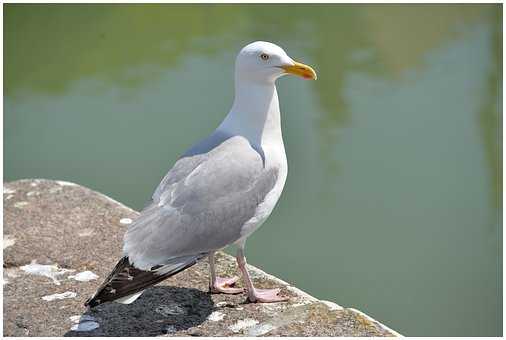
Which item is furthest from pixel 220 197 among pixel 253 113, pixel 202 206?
pixel 253 113

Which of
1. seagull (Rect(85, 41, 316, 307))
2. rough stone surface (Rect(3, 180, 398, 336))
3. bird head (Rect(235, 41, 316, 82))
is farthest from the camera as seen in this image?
bird head (Rect(235, 41, 316, 82))

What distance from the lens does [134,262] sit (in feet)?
5.98

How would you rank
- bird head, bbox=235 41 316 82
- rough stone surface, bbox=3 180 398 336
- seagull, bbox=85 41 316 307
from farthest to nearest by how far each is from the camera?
bird head, bbox=235 41 316 82, rough stone surface, bbox=3 180 398 336, seagull, bbox=85 41 316 307

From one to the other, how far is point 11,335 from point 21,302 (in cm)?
15

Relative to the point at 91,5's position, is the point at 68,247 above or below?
below

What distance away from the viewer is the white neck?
2.08 meters

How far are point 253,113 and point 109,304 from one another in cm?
65

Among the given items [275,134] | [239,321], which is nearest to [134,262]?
[239,321]

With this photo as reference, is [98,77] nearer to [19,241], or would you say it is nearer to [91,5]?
[91,5]

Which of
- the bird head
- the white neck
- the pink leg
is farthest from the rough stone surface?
the bird head

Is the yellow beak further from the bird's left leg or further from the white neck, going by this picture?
the bird's left leg

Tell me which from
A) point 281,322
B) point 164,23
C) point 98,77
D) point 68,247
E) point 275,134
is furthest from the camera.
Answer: point 164,23

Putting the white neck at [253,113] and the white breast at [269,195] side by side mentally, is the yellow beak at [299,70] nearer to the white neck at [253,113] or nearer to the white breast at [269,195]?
the white neck at [253,113]

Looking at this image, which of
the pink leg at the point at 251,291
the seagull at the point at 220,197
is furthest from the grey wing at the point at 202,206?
the pink leg at the point at 251,291
